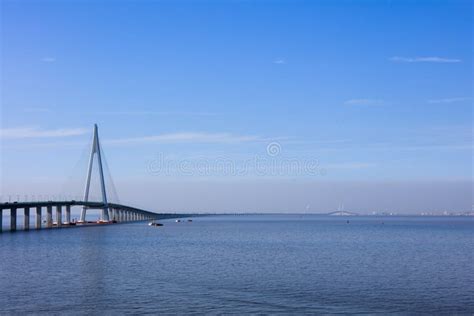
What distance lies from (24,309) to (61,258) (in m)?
33.5

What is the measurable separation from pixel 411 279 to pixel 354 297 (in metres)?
11.9

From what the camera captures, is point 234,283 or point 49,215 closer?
point 234,283

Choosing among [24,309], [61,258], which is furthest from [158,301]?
[61,258]

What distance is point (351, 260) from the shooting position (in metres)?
66.9

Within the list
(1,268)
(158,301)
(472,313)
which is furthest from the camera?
(1,268)

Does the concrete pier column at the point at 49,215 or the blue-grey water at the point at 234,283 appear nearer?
the blue-grey water at the point at 234,283

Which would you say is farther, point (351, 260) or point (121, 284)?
point (351, 260)

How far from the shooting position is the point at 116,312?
34.6 meters

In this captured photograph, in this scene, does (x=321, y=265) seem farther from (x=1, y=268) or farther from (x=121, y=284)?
(x=1, y=268)

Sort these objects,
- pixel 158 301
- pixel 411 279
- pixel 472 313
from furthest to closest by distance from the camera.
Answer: pixel 411 279 < pixel 158 301 < pixel 472 313

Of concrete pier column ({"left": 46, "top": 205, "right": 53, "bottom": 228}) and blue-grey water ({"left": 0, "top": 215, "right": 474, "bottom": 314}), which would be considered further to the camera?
concrete pier column ({"left": 46, "top": 205, "right": 53, "bottom": 228})

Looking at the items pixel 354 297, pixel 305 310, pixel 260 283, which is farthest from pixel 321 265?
pixel 305 310

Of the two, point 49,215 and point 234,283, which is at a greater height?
point 49,215

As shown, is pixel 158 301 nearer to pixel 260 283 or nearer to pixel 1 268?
pixel 260 283
